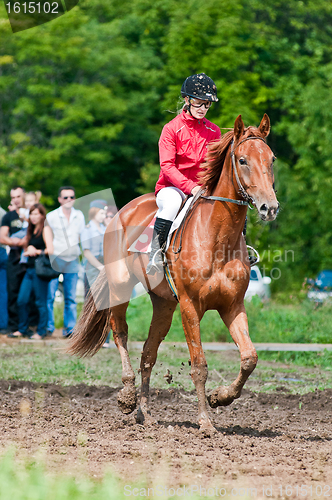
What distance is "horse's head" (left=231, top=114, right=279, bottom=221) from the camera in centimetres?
477

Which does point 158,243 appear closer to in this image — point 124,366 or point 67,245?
point 124,366

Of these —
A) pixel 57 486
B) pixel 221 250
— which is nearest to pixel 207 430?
pixel 221 250

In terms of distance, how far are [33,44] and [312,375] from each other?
75.3 feet

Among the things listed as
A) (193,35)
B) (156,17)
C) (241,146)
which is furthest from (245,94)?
(241,146)

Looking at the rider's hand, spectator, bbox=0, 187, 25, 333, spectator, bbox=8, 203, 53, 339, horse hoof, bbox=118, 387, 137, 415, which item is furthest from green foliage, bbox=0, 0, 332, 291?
the rider's hand

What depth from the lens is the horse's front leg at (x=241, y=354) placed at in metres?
5.21

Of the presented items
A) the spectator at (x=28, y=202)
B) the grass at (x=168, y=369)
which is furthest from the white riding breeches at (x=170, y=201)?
the spectator at (x=28, y=202)

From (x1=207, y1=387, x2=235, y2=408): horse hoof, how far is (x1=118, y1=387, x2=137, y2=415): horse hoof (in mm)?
859

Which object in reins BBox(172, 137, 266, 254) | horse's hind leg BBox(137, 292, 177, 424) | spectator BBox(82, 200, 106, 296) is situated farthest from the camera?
spectator BBox(82, 200, 106, 296)

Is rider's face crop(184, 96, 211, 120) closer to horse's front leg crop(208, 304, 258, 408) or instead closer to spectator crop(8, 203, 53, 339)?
horse's front leg crop(208, 304, 258, 408)

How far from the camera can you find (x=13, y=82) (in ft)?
91.3

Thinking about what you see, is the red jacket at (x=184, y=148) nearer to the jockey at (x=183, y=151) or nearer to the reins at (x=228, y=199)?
the jockey at (x=183, y=151)

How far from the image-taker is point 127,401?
598 cm

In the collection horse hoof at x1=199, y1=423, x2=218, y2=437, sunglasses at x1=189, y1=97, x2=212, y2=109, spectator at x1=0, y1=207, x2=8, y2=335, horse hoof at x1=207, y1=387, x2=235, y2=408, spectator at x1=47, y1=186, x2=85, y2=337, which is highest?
sunglasses at x1=189, y1=97, x2=212, y2=109
